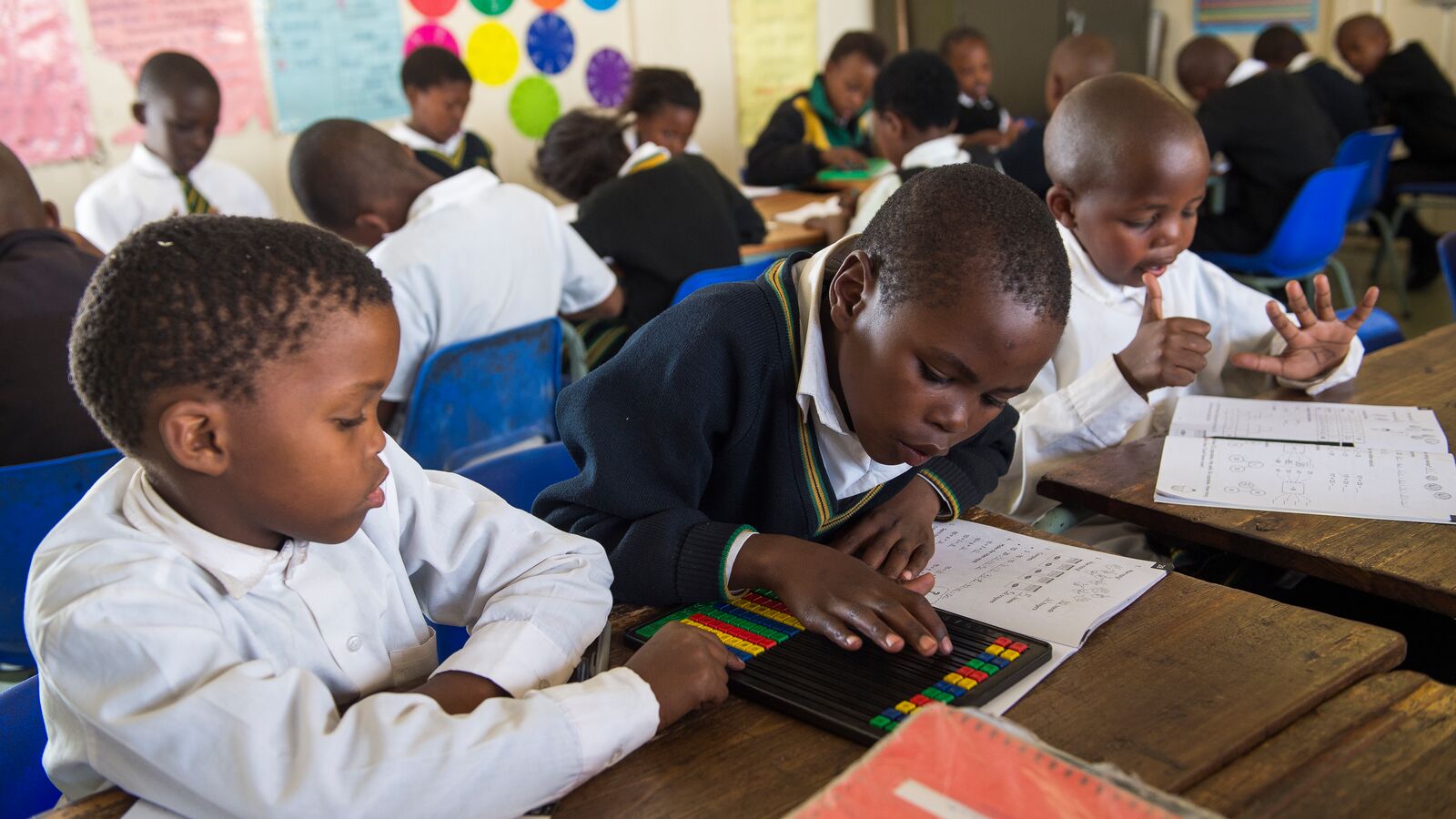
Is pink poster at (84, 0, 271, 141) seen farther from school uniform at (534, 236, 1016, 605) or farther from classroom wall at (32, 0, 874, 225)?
school uniform at (534, 236, 1016, 605)

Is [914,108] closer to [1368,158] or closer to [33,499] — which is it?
[1368,158]

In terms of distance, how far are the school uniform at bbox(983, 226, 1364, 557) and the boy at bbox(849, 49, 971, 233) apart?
1.59 m

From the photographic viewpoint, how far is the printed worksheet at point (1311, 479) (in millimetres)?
1363

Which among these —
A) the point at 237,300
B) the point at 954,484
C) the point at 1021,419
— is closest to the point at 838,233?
the point at 1021,419

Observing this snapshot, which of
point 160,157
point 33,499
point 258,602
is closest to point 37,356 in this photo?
point 33,499

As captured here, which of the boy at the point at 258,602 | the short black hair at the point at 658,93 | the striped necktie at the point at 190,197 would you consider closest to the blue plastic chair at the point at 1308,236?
the short black hair at the point at 658,93

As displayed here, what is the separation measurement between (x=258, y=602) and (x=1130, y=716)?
0.68m

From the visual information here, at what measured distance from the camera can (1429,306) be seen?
17.7 ft

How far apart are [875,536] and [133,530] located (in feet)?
2.39

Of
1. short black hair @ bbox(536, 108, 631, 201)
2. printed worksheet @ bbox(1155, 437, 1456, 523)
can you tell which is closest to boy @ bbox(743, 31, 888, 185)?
short black hair @ bbox(536, 108, 631, 201)

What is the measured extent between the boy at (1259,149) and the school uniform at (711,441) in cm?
332

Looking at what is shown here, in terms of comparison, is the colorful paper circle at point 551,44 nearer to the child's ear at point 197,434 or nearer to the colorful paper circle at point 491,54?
the colorful paper circle at point 491,54

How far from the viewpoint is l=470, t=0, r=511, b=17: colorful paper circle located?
543 cm

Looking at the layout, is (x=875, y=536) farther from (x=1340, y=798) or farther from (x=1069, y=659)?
(x=1340, y=798)
